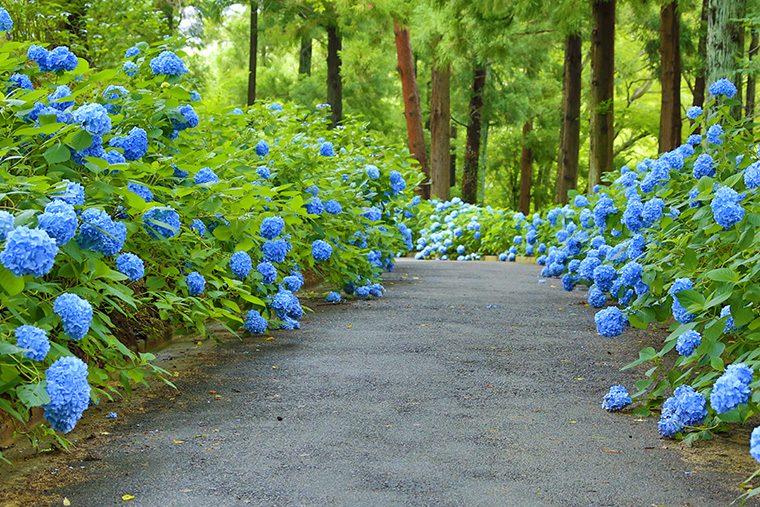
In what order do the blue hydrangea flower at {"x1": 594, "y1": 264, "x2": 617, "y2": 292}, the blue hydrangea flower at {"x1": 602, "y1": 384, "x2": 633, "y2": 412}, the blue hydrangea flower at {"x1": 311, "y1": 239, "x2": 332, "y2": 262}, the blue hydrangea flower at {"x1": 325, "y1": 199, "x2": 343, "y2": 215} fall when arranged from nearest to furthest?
1. the blue hydrangea flower at {"x1": 602, "y1": 384, "x2": 633, "y2": 412}
2. the blue hydrangea flower at {"x1": 594, "y1": 264, "x2": 617, "y2": 292}
3. the blue hydrangea flower at {"x1": 311, "y1": 239, "x2": 332, "y2": 262}
4. the blue hydrangea flower at {"x1": 325, "y1": 199, "x2": 343, "y2": 215}

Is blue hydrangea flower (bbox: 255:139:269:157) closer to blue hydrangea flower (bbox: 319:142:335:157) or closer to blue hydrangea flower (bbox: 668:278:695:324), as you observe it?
blue hydrangea flower (bbox: 319:142:335:157)

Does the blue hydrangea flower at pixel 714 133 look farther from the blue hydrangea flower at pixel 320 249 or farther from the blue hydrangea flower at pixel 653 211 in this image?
the blue hydrangea flower at pixel 320 249

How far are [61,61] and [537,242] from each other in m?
11.4

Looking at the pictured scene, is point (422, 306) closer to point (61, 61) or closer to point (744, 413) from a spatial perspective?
point (61, 61)

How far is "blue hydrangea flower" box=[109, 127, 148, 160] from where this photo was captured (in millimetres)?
4105

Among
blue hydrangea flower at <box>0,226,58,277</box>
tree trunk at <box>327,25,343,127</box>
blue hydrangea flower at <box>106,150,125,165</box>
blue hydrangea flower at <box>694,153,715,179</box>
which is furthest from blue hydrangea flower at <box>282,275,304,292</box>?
tree trunk at <box>327,25,343,127</box>

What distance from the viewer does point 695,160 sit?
5098mm

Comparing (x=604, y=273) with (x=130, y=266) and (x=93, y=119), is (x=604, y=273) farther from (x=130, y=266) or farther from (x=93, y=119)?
(x=93, y=119)

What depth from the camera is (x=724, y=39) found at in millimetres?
7820

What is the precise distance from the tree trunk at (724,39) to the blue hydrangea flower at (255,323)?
4.51m

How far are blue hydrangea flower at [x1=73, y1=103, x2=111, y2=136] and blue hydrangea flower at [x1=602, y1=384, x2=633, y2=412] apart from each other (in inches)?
96.0

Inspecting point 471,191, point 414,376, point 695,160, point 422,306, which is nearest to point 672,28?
point 471,191

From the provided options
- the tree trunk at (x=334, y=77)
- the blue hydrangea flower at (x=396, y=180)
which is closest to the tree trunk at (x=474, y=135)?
the tree trunk at (x=334, y=77)

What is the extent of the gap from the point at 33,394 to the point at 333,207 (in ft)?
15.8
